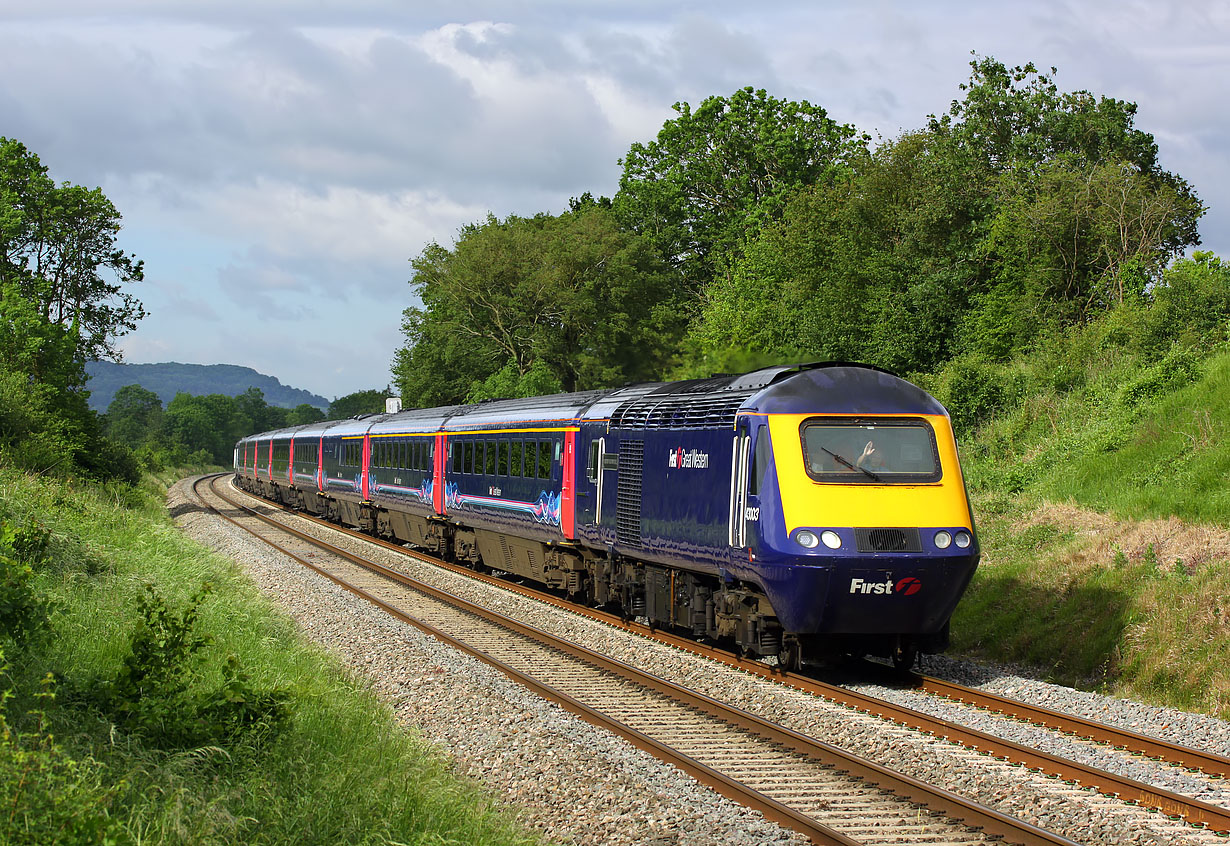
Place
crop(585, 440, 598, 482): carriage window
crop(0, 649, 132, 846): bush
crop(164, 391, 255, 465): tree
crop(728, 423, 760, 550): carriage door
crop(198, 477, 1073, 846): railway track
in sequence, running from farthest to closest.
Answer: crop(164, 391, 255, 465): tree, crop(585, 440, 598, 482): carriage window, crop(728, 423, 760, 550): carriage door, crop(198, 477, 1073, 846): railway track, crop(0, 649, 132, 846): bush

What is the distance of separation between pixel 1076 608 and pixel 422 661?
26.1 feet

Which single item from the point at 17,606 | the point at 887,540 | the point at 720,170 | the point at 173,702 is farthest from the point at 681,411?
the point at 720,170

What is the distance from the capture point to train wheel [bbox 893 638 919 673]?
11.8 meters

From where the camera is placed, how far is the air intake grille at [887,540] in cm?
1103

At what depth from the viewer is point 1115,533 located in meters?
15.4

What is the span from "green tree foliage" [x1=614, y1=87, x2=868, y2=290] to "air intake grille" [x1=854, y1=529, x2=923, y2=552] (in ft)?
130

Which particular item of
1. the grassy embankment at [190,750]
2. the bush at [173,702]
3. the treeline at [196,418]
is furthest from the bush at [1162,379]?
the treeline at [196,418]

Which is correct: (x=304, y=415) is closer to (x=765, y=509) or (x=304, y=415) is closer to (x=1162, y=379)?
(x=1162, y=379)

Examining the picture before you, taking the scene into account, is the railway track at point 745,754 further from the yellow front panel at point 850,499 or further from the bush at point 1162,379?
the bush at point 1162,379

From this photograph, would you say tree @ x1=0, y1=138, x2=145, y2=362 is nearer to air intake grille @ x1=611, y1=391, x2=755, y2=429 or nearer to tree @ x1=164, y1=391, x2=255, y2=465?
air intake grille @ x1=611, y1=391, x2=755, y2=429

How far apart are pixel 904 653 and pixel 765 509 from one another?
2.22 metres

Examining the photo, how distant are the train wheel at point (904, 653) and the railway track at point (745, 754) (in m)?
2.50

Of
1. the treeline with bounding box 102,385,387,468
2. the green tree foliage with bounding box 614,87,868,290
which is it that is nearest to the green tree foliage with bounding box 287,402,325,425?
the treeline with bounding box 102,385,387,468

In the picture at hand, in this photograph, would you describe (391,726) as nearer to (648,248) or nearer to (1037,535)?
(1037,535)
